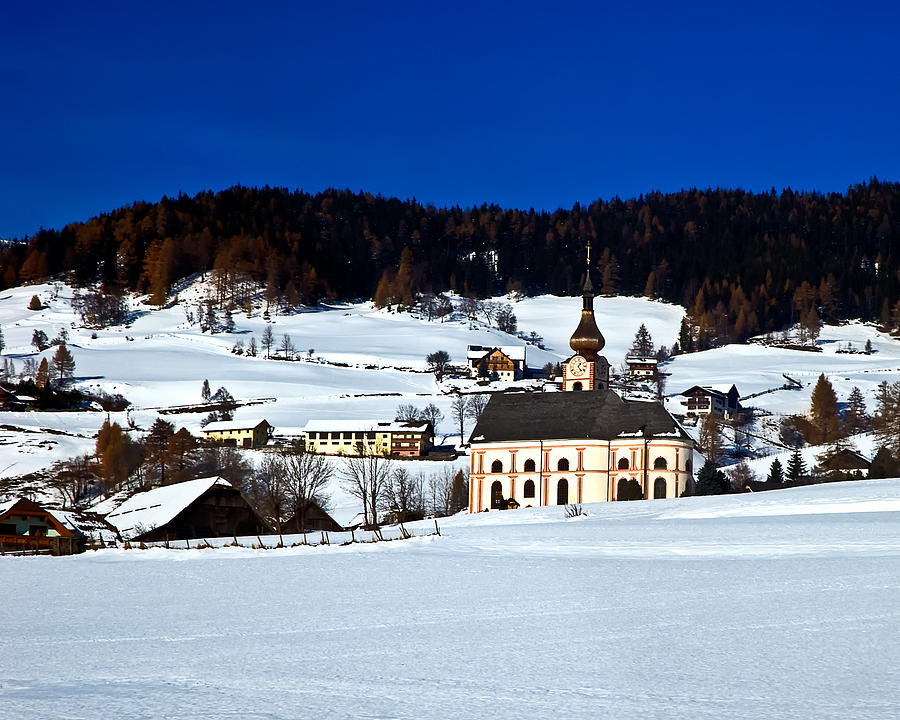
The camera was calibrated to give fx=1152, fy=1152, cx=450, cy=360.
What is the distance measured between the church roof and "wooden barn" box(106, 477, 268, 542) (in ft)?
58.6

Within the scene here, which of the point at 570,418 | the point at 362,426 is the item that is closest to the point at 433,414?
the point at 362,426

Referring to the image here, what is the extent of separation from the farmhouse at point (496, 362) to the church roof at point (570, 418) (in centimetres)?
7472

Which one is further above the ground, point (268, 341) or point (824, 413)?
point (268, 341)

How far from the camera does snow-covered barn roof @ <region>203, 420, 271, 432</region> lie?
349ft

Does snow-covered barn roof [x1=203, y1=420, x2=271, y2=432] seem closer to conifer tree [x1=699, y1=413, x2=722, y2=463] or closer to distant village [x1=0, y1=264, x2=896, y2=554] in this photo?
distant village [x1=0, y1=264, x2=896, y2=554]

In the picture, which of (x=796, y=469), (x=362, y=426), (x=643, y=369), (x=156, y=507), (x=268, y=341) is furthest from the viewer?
(x=268, y=341)

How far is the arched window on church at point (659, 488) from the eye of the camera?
6484 centimetres

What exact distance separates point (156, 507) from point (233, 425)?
52.9 m

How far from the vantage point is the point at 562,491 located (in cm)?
6612

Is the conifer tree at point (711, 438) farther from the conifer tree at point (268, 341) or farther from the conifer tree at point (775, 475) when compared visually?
the conifer tree at point (268, 341)

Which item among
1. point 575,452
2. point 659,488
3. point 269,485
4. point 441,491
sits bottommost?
point 441,491

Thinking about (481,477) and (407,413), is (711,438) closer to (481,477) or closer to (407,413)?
(407,413)

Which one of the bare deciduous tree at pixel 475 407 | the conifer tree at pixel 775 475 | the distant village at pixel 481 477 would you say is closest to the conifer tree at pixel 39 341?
the distant village at pixel 481 477

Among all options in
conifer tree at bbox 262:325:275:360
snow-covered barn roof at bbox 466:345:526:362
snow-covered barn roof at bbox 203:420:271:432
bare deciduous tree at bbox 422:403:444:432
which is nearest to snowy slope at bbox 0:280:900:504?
bare deciduous tree at bbox 422:403:444:432
